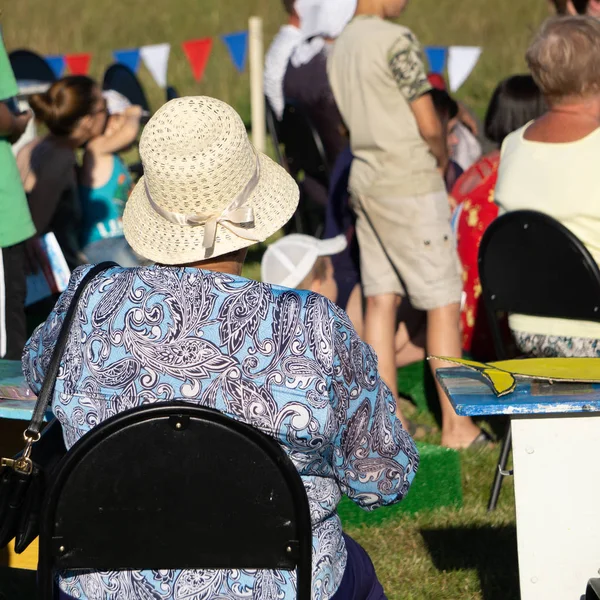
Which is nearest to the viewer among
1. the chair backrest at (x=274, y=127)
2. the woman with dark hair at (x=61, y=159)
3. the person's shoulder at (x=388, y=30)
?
the person's shoulder at (x=388, y=30)

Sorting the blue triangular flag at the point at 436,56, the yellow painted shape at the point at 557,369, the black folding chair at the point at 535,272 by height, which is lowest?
the blue triangular flag at the point at 436,56

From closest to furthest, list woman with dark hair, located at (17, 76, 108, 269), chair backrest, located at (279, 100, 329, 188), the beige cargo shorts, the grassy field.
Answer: the beige cargo shorts
woman with dark hair, located at (17, 76, 108, 269)
chair backrest, located at (279, 100, 329, 188)
the grassy field

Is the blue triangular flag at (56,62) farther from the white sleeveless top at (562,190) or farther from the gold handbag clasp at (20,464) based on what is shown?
the gold handbag clasp at (20,464)

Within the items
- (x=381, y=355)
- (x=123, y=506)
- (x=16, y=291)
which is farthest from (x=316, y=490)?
(x=16, y=291)

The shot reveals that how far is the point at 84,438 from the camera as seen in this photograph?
1.71 meters

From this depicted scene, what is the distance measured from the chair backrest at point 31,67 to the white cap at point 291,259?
450cm

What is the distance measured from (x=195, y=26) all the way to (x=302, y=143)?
12.0m

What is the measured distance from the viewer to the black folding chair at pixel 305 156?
19.3ft

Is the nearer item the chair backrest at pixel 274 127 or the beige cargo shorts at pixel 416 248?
the beige cargo shorts at pixel 416 248

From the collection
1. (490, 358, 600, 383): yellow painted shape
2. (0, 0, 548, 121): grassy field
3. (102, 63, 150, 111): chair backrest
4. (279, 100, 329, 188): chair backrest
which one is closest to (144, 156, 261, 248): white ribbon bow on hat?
(490, 358, 600, 383): yellow painted shape

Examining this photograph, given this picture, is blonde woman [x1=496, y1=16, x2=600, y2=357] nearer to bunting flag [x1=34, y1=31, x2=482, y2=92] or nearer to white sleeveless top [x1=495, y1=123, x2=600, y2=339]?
white sleeveless top [x1=495, y1=123, x2=600, y2=339]

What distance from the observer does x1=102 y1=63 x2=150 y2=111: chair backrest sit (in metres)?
8.35

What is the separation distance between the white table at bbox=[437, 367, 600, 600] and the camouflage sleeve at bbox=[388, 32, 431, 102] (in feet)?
Result: 6.44

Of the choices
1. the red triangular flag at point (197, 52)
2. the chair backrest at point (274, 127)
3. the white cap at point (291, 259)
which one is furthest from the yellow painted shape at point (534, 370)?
the red triangular flag at point (197, 52)
